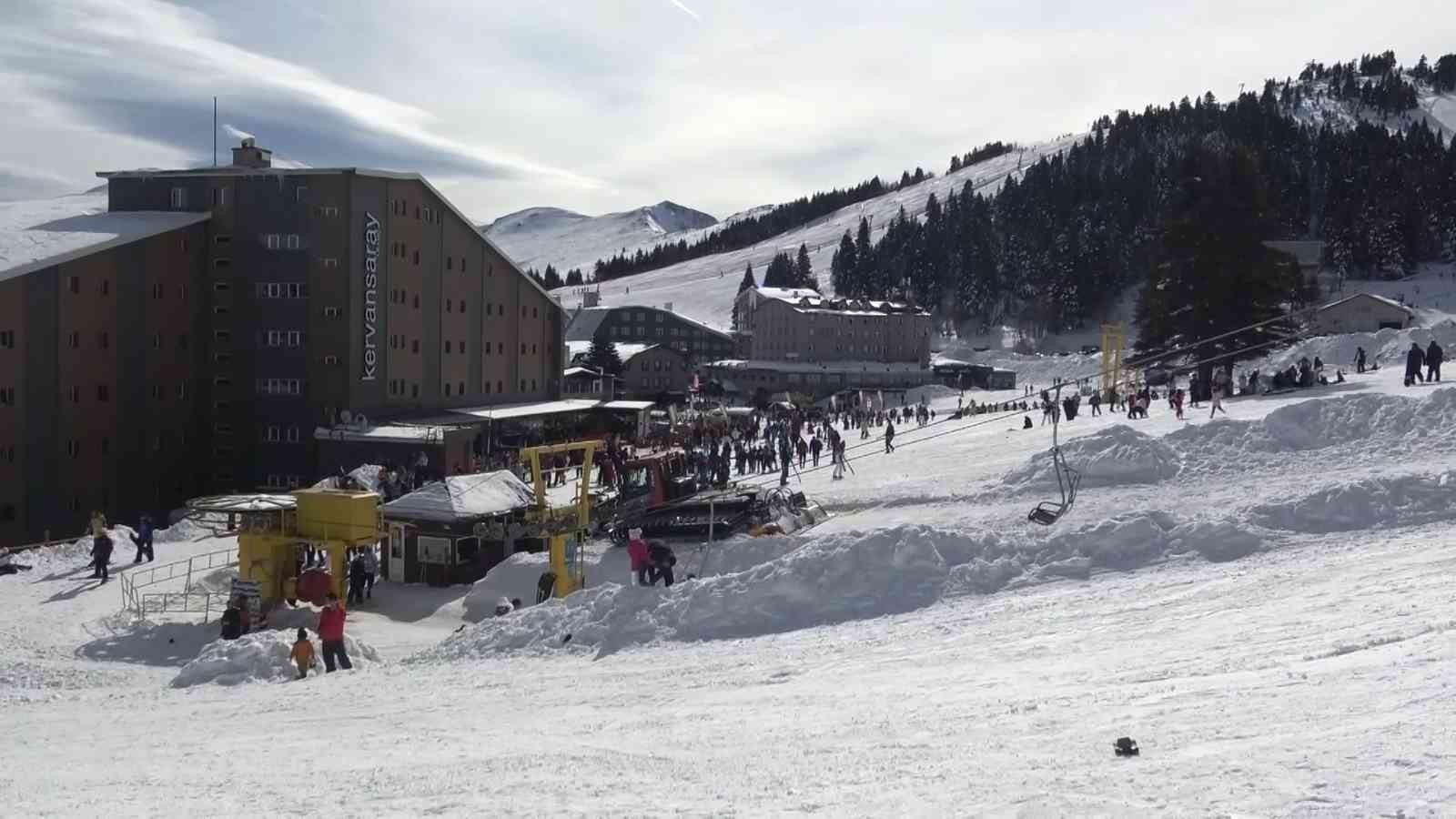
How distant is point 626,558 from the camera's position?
778 inches

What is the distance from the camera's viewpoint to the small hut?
2098cm

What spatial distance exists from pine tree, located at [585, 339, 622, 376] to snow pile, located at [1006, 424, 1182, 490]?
5575 centimetres

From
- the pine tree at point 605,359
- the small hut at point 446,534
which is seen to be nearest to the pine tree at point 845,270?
the pine tree at point 605,359

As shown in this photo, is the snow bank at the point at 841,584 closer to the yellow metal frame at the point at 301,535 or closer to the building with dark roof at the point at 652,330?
the yellow metal frame at the point at 301,535

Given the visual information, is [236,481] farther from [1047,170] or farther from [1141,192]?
[1047,170]

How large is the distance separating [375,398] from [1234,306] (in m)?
28.3

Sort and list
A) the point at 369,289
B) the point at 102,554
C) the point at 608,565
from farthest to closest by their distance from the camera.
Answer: the point at 369,289, the point at 102,554, the point at 608,565

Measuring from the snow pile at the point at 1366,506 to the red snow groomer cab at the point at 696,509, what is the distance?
25.4 ft

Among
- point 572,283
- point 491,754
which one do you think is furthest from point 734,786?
point 572,283

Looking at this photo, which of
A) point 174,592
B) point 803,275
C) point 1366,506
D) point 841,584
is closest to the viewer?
point 841,584

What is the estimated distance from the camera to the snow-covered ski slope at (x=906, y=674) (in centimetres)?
667

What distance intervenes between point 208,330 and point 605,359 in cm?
3928

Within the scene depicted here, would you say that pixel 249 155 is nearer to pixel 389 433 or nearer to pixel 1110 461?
pixel 389 433

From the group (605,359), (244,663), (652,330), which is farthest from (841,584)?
(652,330)
